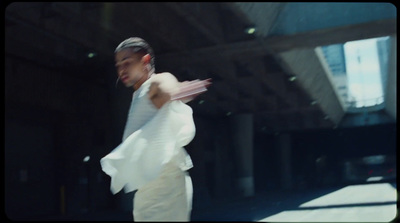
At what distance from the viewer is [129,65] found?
2.17 metres

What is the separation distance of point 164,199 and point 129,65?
1.88ft

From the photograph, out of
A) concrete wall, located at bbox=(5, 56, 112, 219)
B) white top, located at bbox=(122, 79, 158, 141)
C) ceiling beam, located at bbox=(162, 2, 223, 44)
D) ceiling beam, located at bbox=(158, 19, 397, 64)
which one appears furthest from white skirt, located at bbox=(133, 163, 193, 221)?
concrete wall, located at bbox=(5, 56, 112, 219)

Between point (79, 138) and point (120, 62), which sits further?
point (79, 138)

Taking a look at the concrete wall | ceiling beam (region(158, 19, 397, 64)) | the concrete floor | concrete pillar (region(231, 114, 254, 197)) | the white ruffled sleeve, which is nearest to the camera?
Result: the white ruffled sleeve

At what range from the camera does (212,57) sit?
22.4 m

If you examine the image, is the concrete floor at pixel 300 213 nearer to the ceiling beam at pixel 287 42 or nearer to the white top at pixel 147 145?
the ceiling beam at pixel 287 42

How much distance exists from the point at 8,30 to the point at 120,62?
56.9ft

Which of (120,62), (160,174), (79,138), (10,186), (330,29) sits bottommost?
(160,174)

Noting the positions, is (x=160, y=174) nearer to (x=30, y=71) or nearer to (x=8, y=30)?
(x=8, y=30)

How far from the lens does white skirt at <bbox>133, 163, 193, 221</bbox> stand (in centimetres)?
201

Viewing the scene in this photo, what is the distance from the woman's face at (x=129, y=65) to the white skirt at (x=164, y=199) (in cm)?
41

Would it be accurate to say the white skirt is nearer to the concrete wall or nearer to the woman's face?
the woman's face

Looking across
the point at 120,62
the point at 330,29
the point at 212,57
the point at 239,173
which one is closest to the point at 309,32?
the point at 330,29

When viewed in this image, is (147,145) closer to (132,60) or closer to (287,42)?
(132,60)
